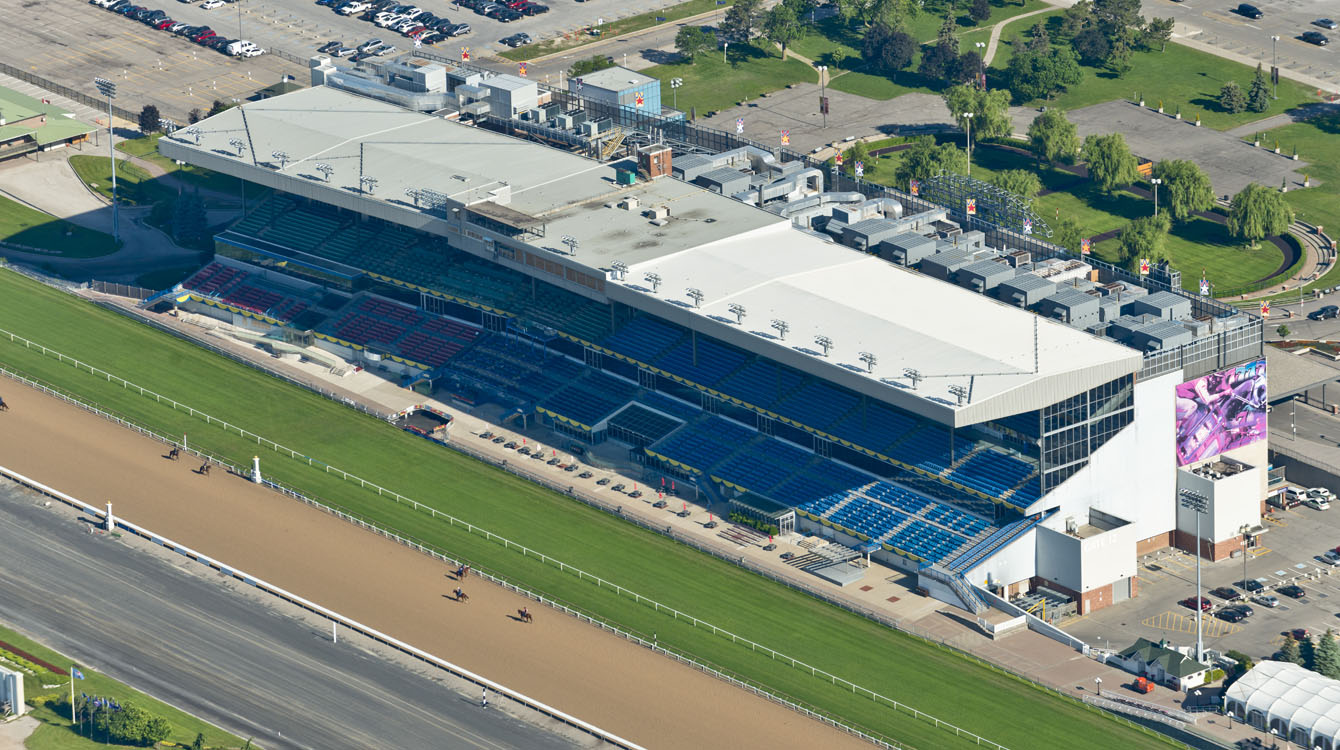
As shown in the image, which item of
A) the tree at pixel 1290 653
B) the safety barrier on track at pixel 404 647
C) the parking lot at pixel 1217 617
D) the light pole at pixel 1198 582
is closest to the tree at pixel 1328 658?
the tree at pixel 1290 653

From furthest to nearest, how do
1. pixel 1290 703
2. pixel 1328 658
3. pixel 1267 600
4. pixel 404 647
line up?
pixel 1267 600
pixel 404 647
pixel 1328 658
pixel 1290 703

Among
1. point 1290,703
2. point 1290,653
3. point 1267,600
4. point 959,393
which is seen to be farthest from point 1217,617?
point 959,393

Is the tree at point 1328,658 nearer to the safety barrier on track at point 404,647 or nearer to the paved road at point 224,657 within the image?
the safety barrier on track at point 404,647

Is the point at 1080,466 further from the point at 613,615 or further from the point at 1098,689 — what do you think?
the point at 613,615

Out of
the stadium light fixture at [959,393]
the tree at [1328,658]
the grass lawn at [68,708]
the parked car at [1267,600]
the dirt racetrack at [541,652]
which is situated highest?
the stadium light fixture at [959,393]

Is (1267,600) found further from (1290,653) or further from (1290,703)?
(1290,703)

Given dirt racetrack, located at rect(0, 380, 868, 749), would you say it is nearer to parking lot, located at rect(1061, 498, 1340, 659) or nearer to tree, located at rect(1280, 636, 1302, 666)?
parking lot, located at rect(1061, 498, 1340, 659)
